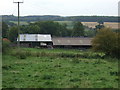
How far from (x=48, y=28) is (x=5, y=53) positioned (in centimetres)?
4992

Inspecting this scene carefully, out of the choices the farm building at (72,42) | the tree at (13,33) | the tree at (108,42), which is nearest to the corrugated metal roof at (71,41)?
the farm building at (72,42)

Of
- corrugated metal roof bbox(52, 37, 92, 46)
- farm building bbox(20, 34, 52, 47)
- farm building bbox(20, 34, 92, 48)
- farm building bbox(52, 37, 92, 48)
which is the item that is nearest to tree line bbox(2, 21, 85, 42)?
farm building bbox(20, 34, 52, 47)

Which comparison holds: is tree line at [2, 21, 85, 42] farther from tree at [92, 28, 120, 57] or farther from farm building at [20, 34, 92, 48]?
tree at [92, 28, 120, 57]

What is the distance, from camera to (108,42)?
31750mm

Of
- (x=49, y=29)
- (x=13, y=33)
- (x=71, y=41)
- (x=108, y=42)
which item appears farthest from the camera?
(x=49, y=29)

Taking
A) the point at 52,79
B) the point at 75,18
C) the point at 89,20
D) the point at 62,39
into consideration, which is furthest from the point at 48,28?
the point at 52,79

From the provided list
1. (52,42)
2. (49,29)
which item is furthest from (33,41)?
(49,29)

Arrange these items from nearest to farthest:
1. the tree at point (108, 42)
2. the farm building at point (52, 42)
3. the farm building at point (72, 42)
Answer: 1. the tree at point (108, 42)
2. the farm building at point (72, 42)
3. the farm building at point (52, 42)

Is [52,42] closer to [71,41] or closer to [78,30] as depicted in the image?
[71,41]

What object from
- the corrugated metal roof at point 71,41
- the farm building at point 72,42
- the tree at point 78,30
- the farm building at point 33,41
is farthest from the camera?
the tree at point 78,30

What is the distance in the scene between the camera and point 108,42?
31750mm

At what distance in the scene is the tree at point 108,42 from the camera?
3158 centimetres

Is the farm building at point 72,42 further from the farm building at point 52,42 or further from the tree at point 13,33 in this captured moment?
the tree at point 13,33

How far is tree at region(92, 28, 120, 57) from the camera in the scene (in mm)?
31578
